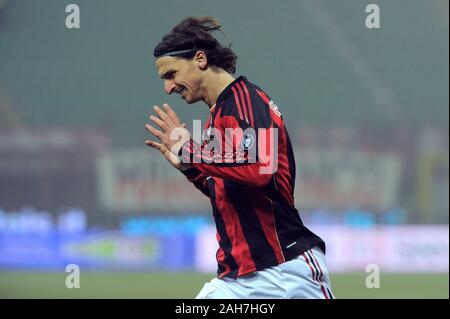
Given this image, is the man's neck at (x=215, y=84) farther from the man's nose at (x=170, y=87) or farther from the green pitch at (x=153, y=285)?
the green pitch at (x=153, y=285)

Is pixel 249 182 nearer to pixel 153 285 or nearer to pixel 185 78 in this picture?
pixel 185 78

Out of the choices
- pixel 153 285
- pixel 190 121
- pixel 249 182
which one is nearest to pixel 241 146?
pixel 249 182

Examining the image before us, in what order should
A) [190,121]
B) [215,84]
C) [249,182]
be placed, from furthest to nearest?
[190,121], [215,84], [249,182]

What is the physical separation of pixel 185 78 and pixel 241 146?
0.62 m

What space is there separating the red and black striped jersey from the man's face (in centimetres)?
19

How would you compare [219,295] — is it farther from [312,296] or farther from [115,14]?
[115,14]

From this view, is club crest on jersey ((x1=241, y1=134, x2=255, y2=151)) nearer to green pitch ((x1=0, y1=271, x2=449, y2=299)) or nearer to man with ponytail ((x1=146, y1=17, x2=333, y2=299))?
man with ponytail ((x1=146, y1=17, x2=333, y2=299))

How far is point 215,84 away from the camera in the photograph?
16.4 ft

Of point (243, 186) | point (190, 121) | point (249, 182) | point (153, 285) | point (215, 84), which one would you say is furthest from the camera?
point (190, 121)

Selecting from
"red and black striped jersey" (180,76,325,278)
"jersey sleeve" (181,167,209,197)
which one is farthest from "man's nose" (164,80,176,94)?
"jersey sleeve" (181,167,209,197)

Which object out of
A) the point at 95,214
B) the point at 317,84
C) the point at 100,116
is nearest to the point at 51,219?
the point at 95,214

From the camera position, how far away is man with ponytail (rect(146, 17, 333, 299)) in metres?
4.68

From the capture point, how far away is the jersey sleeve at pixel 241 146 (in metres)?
4.57

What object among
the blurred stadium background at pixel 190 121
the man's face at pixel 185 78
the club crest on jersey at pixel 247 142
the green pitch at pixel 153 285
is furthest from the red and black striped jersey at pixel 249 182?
the blurred stadium background at pixel 190 121
